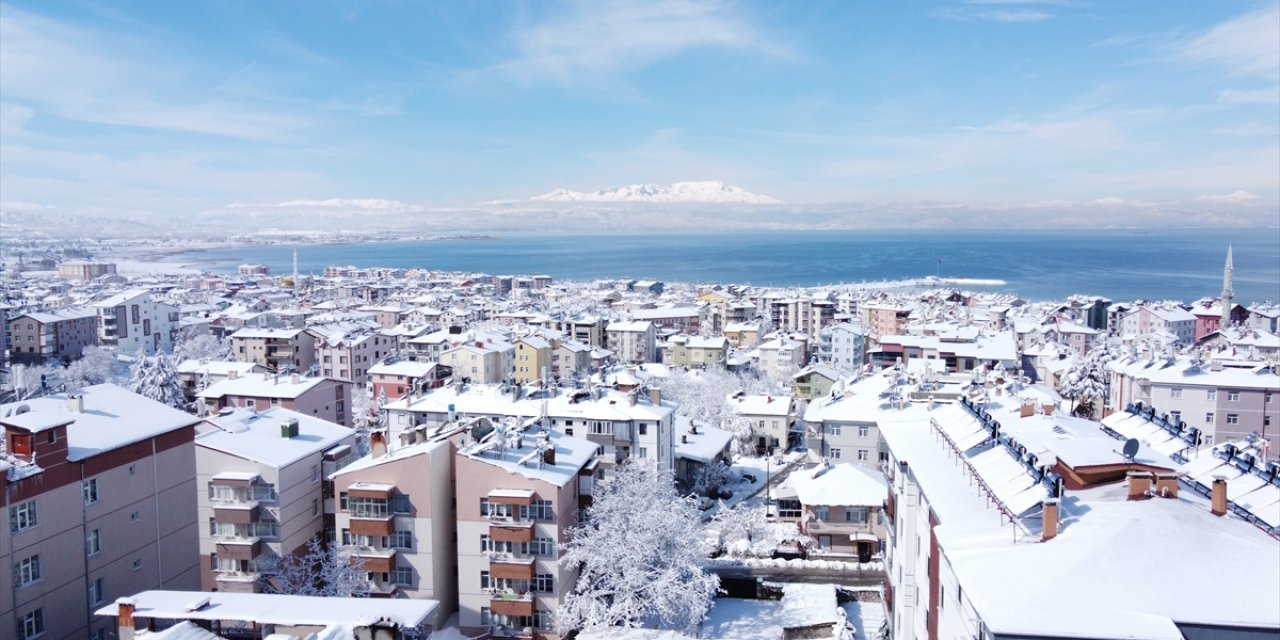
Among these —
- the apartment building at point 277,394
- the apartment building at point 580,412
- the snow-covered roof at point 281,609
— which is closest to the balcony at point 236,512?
the snow-covered roof at point 281,609

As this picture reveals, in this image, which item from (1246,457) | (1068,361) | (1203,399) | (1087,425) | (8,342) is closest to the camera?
(1246,457)

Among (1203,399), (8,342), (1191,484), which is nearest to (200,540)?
(1191,484)

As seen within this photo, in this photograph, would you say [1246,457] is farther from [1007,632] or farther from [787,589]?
[787,589]

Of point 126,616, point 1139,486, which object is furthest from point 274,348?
point 1139,486

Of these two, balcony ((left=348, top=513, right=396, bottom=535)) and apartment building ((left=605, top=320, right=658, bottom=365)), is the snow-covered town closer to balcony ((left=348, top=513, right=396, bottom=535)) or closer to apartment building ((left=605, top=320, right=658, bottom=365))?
balcony ((left=348, top=513, right=396, bottom=535))

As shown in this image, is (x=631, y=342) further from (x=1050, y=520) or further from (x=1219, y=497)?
(x=1050, y=520)

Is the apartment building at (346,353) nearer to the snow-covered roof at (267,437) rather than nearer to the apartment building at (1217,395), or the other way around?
the snow-covered roof at (267,437)

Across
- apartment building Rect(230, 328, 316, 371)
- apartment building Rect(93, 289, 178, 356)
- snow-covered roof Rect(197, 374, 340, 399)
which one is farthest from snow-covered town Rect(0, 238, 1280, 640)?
apartment building Rect(93, 289, 178, 356)
